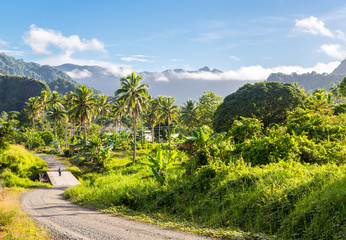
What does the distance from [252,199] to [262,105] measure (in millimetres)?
32364

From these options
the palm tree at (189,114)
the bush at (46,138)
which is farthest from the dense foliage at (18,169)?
the bush at (46,138)

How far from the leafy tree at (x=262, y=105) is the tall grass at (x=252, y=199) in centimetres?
2622

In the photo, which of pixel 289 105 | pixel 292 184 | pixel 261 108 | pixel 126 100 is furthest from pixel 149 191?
pixel 289 105

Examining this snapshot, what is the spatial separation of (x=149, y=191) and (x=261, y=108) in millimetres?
30423

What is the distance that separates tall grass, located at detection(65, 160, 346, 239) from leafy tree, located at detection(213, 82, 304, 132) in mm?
26215

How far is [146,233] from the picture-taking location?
938 centimetres

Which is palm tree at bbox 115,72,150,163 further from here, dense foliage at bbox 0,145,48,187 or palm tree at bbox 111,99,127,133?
dense foliage at bbox 0,145,48,187

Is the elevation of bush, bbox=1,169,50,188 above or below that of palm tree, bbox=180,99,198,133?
below

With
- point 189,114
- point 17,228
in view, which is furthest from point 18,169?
point 189,114

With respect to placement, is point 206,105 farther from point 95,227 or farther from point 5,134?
point 95,227

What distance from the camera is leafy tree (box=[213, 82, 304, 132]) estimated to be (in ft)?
130

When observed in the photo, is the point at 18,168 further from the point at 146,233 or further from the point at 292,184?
the point at 292,184

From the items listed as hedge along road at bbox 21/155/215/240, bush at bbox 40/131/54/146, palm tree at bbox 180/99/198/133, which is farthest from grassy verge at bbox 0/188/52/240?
bush at bbox 40/131/54/146

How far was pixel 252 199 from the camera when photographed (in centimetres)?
998
